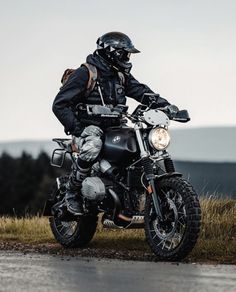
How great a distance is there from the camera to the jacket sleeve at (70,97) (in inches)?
396

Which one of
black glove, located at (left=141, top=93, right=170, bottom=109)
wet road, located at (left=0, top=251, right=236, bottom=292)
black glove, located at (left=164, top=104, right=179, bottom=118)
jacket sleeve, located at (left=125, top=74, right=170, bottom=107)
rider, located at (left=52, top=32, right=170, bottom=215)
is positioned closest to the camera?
wet road, located at (left=0, top=251, right=236, bottom=292)

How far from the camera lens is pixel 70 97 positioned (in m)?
10.1

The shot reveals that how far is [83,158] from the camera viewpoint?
32.4 feet

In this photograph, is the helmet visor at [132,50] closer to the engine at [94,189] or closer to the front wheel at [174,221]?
the engine at [94,189]

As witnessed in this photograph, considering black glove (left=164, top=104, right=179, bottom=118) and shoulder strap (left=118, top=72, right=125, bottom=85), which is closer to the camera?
black glove (left=164, top=104, right=179, bottom=118)

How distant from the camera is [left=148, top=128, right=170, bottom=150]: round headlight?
9312 millimetres

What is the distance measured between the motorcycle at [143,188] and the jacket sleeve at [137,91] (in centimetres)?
70

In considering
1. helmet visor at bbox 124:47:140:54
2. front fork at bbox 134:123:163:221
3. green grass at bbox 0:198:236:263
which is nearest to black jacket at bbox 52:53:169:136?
helmet visor at bbox 124:47:140:54

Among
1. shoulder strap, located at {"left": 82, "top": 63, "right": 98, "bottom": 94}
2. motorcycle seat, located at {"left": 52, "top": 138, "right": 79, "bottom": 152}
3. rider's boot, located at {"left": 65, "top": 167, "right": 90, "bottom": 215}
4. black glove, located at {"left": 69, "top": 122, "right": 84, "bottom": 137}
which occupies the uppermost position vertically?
shoulder strap, located at {"left": 82, "top": 63, "right": 98, "bottom": 94}

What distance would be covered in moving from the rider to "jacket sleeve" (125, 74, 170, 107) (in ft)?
1.04

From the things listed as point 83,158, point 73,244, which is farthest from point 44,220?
point 83,158

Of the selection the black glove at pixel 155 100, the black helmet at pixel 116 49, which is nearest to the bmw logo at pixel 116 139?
the black helmet at pixel 116 49

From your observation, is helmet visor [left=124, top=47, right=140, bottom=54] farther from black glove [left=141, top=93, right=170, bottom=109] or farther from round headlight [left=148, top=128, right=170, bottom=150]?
round headlight [left=148, top=128, right=170, bottom=150]

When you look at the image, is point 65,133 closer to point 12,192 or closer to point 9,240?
point 9,240
